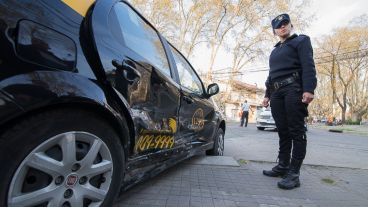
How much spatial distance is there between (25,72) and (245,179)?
9.79ft

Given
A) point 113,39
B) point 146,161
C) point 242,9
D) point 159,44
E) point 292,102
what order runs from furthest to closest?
point 242,9 → point 292,102 → point 159,44 → point 146,161 → point 113,39

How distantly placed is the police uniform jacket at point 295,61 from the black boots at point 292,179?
0.81 metres

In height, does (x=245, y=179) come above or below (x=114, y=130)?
below

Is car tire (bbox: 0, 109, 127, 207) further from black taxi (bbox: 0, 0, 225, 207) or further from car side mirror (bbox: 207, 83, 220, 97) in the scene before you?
car side mirror (bbox: 207, 83, 220, 97)

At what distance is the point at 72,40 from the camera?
1.79 metres

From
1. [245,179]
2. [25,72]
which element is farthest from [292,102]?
[25,72]

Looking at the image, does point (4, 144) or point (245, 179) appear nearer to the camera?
point (4, 144)

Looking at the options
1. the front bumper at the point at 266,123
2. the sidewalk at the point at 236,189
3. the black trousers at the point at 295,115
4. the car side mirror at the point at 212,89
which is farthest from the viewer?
the front bumper at the point at 266,123

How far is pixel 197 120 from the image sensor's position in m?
4.06

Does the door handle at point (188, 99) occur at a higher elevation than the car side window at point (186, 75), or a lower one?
lower

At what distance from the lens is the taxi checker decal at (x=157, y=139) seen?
8.06 feet

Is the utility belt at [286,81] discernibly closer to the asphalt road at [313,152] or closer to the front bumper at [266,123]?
the asphalt road at [313,152]

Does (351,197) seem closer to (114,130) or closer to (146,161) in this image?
(146,161)

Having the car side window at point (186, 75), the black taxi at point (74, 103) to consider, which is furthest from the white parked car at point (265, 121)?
the black taxi at point (74, 103)
